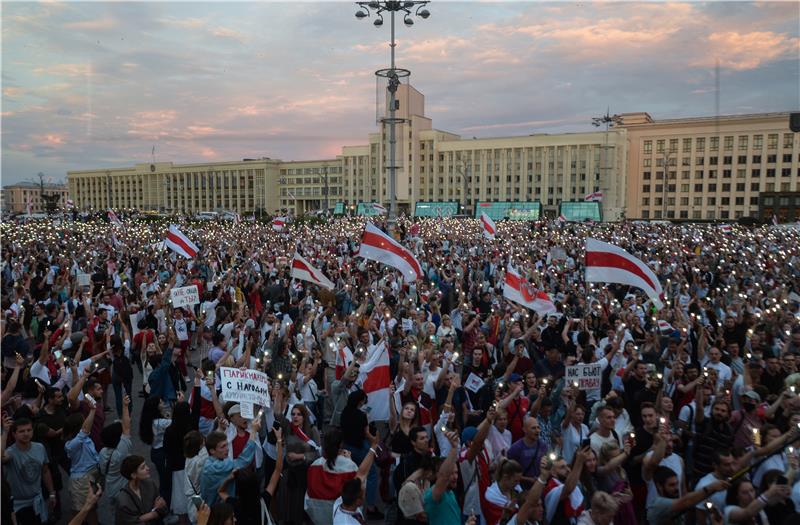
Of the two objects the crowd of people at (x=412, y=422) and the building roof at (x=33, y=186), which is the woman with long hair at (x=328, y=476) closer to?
the crowd of people at (x=412, y=422)

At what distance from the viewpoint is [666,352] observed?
26.8ft

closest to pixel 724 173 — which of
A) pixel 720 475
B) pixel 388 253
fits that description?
pixel 388 253

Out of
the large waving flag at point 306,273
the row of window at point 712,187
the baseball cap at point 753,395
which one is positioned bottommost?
the baseball cap at point 753,395

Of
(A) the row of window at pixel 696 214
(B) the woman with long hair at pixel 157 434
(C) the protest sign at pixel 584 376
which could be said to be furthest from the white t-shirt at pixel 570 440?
(A) the row of window at pixel 696 214

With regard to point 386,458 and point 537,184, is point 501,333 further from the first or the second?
point 537,184

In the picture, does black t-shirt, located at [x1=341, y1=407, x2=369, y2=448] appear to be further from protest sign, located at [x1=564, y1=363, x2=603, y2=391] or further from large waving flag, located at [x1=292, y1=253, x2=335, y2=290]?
large waving flag, located at [x1=292, y1=253, x2=335, y2=290]

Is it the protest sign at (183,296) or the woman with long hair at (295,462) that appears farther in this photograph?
the protest sign at (183,296)

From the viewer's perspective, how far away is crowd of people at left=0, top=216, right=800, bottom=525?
4105 millimetres

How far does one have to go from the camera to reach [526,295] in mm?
9484

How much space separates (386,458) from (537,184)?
8794cm

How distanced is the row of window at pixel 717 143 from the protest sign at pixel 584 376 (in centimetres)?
8649

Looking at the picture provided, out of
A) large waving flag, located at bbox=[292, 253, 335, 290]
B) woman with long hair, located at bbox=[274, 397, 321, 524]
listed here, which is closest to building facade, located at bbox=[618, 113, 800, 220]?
large waving flag, located at bbox=[292, 253, 335, 290]

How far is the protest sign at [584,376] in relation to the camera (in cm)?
601

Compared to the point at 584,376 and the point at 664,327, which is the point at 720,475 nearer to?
the point at 584,376
